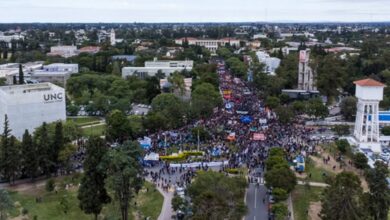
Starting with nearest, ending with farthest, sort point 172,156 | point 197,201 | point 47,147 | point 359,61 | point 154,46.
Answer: point 197,201 → point 47,147 → point 172,156 → point 359,61 → point 154,46

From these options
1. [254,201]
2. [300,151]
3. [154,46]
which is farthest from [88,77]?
[154,46]

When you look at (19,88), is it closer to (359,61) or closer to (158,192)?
(158,192)

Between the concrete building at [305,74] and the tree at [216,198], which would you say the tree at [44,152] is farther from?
the concrete building at [305,74]

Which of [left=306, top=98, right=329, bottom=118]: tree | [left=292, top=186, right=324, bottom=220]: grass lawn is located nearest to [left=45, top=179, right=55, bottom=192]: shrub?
[left=292, top=186, right=324, bottom=220]: grass lawn

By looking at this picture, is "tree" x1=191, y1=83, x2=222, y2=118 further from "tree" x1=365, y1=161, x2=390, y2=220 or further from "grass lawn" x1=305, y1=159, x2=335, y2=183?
"tree" x1=365, y1=161, x2=390, y2=220

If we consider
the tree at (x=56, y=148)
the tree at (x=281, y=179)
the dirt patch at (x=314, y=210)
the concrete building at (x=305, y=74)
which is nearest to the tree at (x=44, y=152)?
the tree at (x=56, y=148)

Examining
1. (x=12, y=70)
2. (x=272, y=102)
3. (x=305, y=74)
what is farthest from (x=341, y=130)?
(x=12, y=70)
